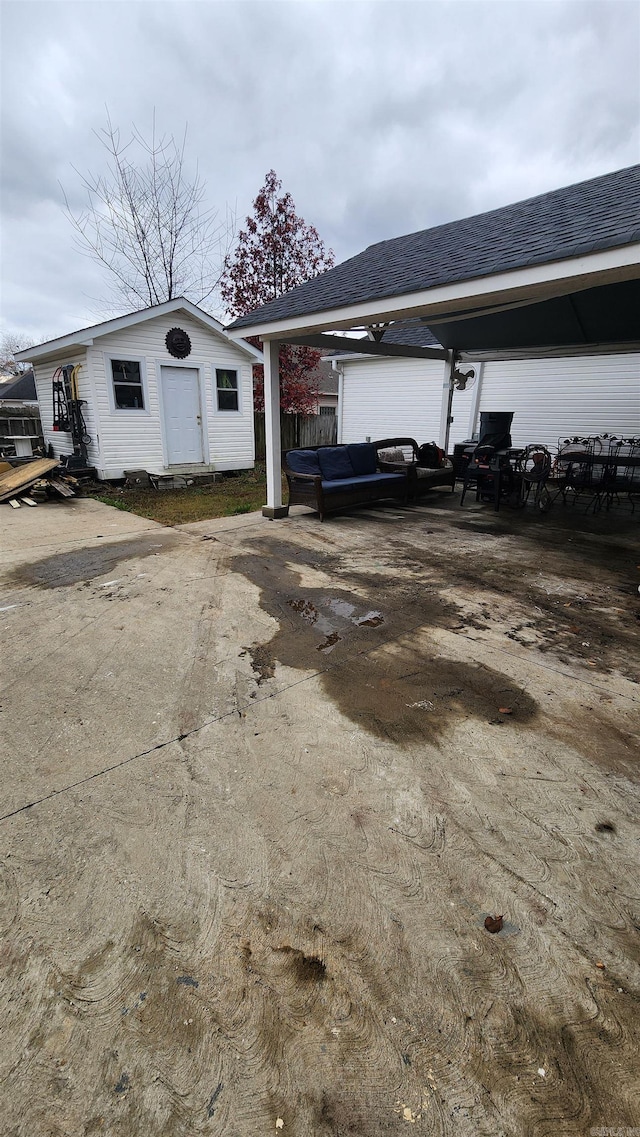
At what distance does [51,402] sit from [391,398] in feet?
27.0

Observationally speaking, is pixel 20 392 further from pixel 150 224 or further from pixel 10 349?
pixel 10 349

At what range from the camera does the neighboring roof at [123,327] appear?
8766mm

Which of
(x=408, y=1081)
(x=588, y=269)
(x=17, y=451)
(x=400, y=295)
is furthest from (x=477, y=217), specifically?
(x=17, y=451)

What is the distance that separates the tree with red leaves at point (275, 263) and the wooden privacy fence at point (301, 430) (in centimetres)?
59

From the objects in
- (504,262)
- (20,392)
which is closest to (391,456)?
(504,262)

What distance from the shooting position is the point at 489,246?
15.8 feet

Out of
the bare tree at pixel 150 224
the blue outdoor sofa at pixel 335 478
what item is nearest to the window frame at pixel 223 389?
the blue outdoor sofa at pixel 335 478

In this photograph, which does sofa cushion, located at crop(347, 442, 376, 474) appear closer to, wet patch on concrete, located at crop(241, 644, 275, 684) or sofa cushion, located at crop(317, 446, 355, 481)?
sofa cushion, located at crop(317, 446, 355, 481)

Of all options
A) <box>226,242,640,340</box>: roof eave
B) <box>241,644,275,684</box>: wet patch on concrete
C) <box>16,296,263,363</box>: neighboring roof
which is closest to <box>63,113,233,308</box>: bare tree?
<box>16,296,263,363</box>: neighboring roof

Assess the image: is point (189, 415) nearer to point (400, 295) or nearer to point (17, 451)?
point (17, 451)

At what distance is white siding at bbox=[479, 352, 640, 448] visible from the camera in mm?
9633

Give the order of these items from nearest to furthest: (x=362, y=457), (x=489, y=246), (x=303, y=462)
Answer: (x=489, y=246)
(x=303, y=462)
(x=362, y=457)

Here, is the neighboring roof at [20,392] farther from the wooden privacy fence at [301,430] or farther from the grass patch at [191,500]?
the grass patch at [191,500]

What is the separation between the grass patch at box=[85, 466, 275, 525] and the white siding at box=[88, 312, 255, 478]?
0.74m
